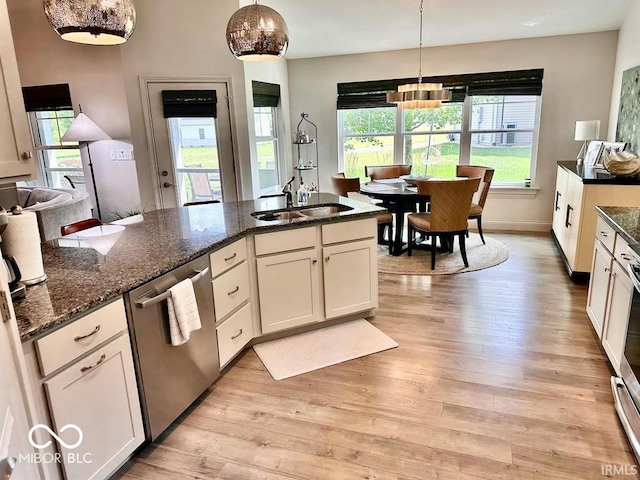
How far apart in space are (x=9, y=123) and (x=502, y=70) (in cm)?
563

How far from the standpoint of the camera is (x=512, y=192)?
5.93 meters

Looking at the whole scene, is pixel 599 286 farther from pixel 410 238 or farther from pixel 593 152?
pixel 593 152

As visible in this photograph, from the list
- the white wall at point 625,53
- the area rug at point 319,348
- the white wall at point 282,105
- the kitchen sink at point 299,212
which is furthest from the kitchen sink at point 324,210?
the white wall at point 625,53

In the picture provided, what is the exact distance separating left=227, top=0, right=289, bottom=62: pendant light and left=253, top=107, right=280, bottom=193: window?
3295 millimetres

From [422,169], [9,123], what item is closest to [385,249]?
[422,169]

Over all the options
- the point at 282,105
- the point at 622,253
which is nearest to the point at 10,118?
the point at 622,253

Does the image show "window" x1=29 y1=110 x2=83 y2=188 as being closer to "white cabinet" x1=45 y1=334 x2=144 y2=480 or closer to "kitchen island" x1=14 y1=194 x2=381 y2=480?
"kitchen island" x1=14 y1=194 x2=381 y2=480

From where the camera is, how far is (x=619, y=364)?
2209 mm

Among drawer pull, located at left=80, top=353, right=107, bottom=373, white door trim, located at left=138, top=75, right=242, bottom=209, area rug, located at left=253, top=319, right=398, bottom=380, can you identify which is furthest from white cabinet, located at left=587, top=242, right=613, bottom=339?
white door trim, located at left=138, top=75, right=242, bottom=209

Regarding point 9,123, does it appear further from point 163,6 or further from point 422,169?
point 422,169

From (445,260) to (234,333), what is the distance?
2.83 metres

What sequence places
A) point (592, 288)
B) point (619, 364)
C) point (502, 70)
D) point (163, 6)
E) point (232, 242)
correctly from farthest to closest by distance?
1. point (502, 70)
2. point (163, 6)
3. point (592, 288)
4. point (232, 242)
5. point (619, 364)

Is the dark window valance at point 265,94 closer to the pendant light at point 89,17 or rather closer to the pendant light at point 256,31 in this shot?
the pendant light at point 256,31

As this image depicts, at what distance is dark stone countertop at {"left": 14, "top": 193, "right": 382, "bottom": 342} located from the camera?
60.0 inches
